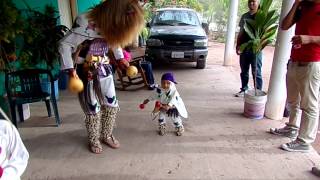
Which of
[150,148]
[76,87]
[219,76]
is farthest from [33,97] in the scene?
[219,76]

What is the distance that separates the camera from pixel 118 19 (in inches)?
106

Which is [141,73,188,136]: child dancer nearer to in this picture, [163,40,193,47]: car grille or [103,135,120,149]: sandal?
[103,135,120,149]: sandal

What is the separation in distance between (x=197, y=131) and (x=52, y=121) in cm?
194

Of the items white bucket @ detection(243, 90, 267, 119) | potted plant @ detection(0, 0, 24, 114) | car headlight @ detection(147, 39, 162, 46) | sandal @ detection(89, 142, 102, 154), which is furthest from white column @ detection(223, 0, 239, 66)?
sandal @ detection(89, 142, 102, 154)

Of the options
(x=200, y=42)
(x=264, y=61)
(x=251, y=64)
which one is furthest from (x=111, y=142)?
(x=264, y=61)

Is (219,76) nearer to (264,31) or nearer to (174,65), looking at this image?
(174,65)

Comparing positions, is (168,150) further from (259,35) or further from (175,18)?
(175,18)

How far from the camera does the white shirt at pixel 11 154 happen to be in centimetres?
155

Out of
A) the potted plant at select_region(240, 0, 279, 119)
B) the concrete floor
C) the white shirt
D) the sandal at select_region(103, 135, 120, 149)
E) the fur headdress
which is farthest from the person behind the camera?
the potted plant at select_region(240, 0, 279, 119)

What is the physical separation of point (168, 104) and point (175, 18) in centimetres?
495

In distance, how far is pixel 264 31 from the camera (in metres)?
4.10

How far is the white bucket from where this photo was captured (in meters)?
4.17

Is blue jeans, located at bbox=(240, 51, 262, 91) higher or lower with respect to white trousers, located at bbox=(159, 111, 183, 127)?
higher

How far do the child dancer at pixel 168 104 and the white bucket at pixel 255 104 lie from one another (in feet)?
3.64
